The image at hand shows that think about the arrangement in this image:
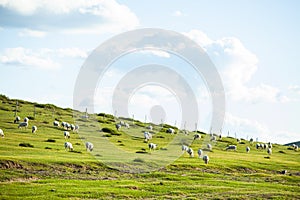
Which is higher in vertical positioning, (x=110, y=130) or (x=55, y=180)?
(x=110, y=130)

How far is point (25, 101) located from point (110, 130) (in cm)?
3808

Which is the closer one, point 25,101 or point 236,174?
point 236,174

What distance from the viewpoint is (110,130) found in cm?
8575

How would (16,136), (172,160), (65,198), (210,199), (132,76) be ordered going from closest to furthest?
(65,198), (210,199), (132,76), (172,160), (16,136)

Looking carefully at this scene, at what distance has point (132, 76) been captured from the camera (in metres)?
52.7

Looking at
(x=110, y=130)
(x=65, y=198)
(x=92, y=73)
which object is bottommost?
(x=65, y=198)

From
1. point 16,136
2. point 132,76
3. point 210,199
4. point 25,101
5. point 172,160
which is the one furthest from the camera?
point 25,101

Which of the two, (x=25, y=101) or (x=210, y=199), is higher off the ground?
(x=25, y=101)

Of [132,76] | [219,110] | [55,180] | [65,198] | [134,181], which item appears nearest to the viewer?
[65,198]

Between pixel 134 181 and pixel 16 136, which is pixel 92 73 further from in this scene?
pixel 16 136

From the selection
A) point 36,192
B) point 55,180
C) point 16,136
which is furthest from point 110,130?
Answer: point 36,192

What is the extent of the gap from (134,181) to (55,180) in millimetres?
7382

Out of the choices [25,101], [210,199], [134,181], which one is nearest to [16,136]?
[134,181]

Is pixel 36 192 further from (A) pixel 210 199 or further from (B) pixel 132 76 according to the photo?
(B) pixel 132 76
